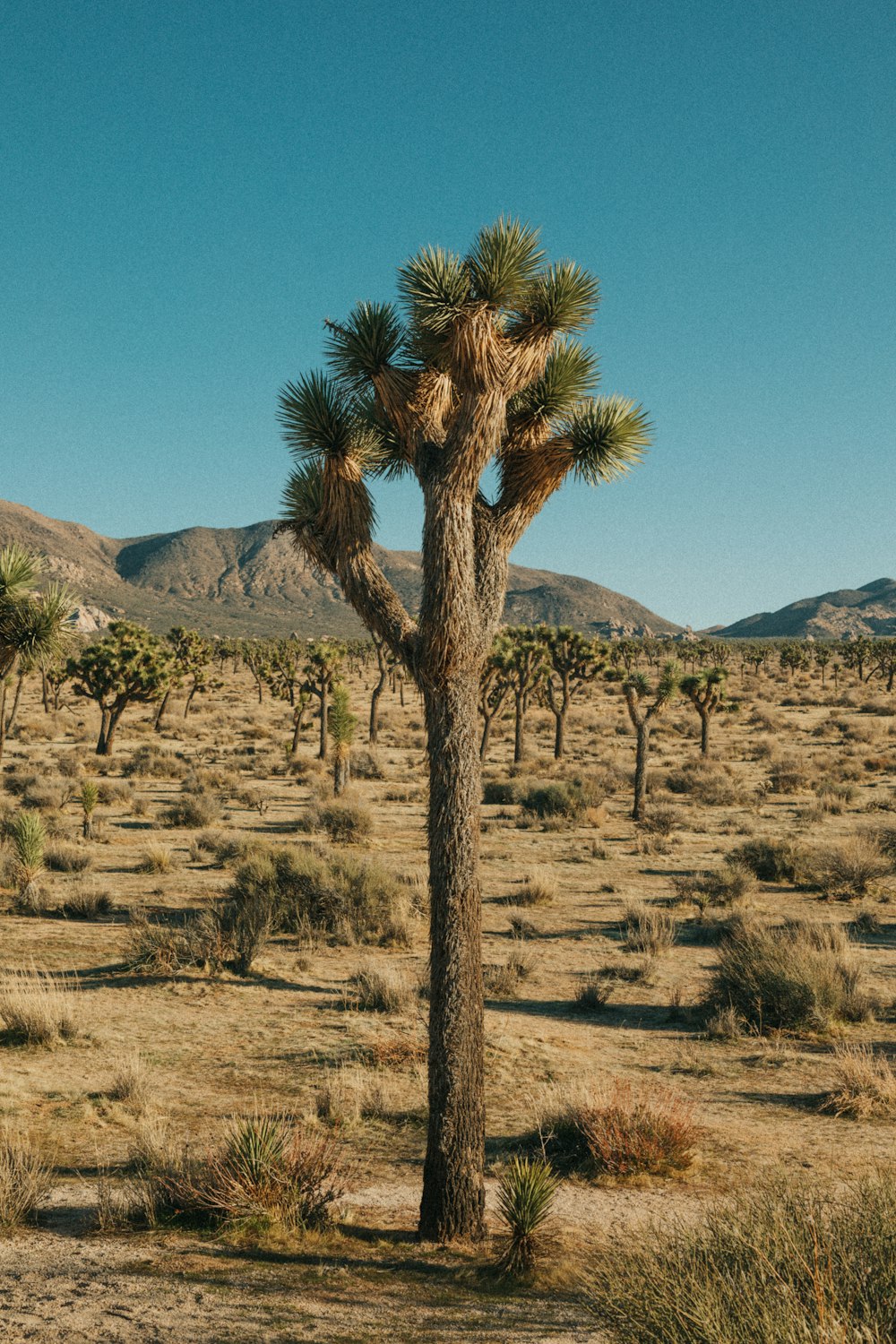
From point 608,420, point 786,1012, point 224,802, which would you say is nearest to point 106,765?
point 224,802

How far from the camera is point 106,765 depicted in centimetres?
3519

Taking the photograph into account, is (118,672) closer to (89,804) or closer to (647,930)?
(89,804)

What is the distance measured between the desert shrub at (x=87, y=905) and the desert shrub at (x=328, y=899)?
81.4 inches

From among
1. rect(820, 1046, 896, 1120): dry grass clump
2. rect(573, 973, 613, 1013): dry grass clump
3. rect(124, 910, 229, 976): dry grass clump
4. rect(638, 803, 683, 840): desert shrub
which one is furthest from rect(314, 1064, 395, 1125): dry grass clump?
rect(638, 803, 683, 840): desert shrub

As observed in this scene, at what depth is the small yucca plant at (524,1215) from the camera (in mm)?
5781

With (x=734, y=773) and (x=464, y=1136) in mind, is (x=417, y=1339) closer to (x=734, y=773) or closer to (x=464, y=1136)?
(x=464, y=1136)

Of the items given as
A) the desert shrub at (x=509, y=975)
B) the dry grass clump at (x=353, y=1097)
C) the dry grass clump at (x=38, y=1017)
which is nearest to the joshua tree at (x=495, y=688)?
the desert shrub at (x=509, y=975)

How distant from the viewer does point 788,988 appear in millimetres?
11383

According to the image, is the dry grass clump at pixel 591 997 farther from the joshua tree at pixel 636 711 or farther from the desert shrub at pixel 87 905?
the joshua tree at pixel 636 711

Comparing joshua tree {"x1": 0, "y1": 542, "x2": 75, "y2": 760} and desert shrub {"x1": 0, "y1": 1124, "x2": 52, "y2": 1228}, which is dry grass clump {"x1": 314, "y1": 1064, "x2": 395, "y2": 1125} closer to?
desert shrub {"x1": 0, "y1": 1124, "x2": 52, "y2": 1228}

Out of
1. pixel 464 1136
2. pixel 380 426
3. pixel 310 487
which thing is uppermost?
pixel 380 426

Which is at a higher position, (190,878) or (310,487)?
(310,487)

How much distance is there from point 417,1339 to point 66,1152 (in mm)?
3947

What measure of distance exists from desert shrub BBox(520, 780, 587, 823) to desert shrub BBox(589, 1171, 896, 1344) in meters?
21.9
